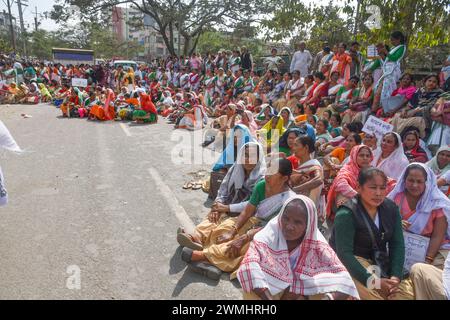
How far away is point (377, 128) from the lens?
515 centimetres

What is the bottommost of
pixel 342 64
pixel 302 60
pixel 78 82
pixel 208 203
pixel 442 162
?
pixel 208 203

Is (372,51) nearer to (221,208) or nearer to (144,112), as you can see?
(221,208)

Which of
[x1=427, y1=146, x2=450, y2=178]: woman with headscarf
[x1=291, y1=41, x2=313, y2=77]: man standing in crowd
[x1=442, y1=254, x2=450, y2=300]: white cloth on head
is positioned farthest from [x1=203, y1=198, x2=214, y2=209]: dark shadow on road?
[x1=291, y1=41, x2=313, y2=77]: man standing in crowd

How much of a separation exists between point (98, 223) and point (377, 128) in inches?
157

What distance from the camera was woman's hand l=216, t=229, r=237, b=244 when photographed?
3.41m

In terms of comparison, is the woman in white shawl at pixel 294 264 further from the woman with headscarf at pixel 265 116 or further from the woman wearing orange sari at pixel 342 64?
the woman wearing orange sari at pixel 342 64

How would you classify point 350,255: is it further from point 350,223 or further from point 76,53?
point 76,53

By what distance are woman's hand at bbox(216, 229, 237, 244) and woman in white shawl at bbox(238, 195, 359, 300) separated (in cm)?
90

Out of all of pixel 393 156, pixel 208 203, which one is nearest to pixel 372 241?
pixel 393 156

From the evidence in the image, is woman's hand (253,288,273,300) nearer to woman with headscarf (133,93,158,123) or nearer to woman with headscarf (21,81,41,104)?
woman with headscarf (133,93,158,123)

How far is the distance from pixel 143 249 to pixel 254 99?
8.93 metres

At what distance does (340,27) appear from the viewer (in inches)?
517

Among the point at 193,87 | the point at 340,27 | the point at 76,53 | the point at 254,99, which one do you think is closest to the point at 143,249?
the point at 254,99
